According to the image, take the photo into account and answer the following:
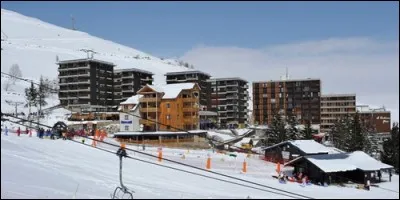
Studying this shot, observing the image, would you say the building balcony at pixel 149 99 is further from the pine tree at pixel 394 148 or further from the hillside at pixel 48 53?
the hillside at pixel 48 53

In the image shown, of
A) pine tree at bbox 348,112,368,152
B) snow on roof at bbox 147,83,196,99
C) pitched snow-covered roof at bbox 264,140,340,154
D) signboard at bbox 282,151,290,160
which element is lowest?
signboard at bbox 282,151,290,160

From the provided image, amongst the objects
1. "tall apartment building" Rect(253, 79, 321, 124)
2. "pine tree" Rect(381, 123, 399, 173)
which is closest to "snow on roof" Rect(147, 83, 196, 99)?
"tall apartment building" Rect(253, 79, 321, 124)

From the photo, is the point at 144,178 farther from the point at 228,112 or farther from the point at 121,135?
the point at 228,112

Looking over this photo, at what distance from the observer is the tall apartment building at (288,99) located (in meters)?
73.0

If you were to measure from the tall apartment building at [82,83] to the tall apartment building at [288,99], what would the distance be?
88.3 feet

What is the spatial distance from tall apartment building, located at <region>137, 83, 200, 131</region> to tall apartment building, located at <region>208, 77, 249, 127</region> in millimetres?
29547

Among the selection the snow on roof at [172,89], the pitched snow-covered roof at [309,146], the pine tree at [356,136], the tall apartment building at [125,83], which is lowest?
the pitched snow-covered roof at [309,146]

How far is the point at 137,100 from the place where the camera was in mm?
47188

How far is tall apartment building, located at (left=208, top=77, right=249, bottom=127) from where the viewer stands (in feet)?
252

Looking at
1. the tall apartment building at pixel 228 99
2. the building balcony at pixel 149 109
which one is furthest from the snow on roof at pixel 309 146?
the tall apartment building at pixel 228 99

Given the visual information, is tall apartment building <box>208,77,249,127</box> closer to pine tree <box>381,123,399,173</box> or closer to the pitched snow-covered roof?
the pitched snow-covered roof

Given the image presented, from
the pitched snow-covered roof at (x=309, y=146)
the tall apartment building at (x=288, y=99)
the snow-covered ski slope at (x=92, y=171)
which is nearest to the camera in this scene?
the snow-covered ski slope at (x=92, y=171)

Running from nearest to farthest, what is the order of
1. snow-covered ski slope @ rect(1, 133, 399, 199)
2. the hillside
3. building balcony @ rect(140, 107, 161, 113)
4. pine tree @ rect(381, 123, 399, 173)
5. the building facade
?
pine tree @ rect(381, 123, 399, 173)
snow-covered ski slope @ rect(1, 133, 399, 199)
the building facade
building balcony @ rect(140, 107, 161, 113)
the hillside

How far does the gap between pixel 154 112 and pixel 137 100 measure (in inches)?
109
